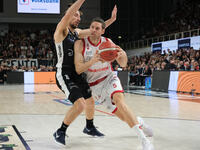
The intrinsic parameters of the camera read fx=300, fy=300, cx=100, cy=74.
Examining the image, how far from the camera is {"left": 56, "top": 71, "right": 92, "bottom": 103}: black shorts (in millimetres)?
4191

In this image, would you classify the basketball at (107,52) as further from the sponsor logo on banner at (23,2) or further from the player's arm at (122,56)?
the sponsor logo on banner at (23,2)

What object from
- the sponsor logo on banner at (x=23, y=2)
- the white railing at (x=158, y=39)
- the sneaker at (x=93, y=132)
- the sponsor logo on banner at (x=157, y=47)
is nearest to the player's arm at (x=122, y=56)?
the sneaker at (x=93, y=132)

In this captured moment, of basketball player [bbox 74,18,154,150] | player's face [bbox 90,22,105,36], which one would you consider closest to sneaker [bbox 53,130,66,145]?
basketball player [bbox 74,18,154,150]

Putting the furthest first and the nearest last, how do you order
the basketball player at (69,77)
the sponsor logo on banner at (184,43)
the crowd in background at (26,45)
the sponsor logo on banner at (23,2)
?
the crowd in background at (26,45) → the sponsor logo on banner at (23,2) → the sponsor logo on banner at (184,43) → the basketball player at (69,77)

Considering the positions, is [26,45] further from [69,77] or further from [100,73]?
[100,73]

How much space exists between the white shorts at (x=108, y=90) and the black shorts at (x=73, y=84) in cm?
13

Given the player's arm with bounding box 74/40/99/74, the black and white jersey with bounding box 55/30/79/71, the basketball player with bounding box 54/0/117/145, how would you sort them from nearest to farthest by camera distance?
1. the player's arm with bounding box 74/40/99/74
2. the basketball player with bounding box 54/0/117/145
3. the black and white jersey with bounding box 55/30/79/71

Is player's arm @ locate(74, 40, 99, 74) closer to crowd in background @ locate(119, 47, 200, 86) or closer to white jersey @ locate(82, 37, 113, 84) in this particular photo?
white jersey @ locate(82, 37, 113, 84)

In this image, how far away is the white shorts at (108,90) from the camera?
4121 mm

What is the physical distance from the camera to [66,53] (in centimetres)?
430

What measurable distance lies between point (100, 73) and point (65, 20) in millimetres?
907

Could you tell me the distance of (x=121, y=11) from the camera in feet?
106

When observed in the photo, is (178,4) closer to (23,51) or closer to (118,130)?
(23,51)

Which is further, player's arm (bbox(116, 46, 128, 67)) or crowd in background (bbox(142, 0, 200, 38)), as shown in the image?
crowd in background (bbox(142, 0, 200, 38))
